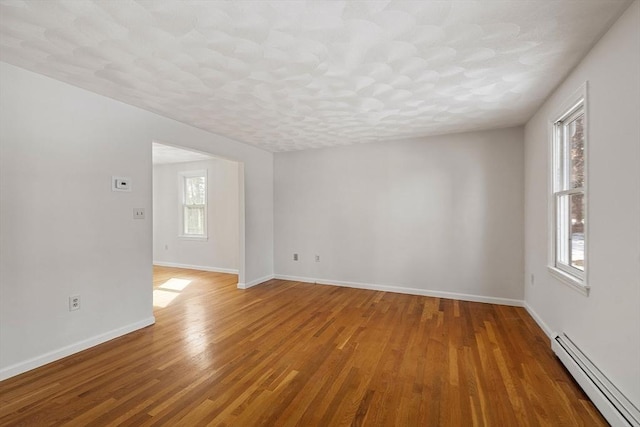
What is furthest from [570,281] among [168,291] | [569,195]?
[168,291]

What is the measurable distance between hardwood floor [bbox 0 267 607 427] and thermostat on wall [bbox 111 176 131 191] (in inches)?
61.0

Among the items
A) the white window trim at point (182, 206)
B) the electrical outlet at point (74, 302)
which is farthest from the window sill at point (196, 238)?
the electrical outlet at point (74, 302)

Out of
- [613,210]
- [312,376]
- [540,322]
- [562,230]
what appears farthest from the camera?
[540,322]

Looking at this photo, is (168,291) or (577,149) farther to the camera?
(168,291)

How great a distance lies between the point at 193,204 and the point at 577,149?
21.5 ft

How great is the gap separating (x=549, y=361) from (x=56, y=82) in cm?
491

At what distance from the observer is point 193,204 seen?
21.5ft

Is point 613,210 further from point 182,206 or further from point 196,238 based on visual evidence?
point 182,206

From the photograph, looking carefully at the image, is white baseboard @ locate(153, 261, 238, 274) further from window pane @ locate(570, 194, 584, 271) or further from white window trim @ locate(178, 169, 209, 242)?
window pane @ locate(570, 194, 584, 271)

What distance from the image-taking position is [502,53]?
2072mm

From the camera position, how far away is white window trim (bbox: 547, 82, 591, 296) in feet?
6.96

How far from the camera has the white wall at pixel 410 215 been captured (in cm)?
402

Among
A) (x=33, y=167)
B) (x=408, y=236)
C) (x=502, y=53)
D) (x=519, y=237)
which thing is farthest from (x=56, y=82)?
(x=519, y=237)

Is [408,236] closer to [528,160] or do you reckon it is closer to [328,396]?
[528,160]
